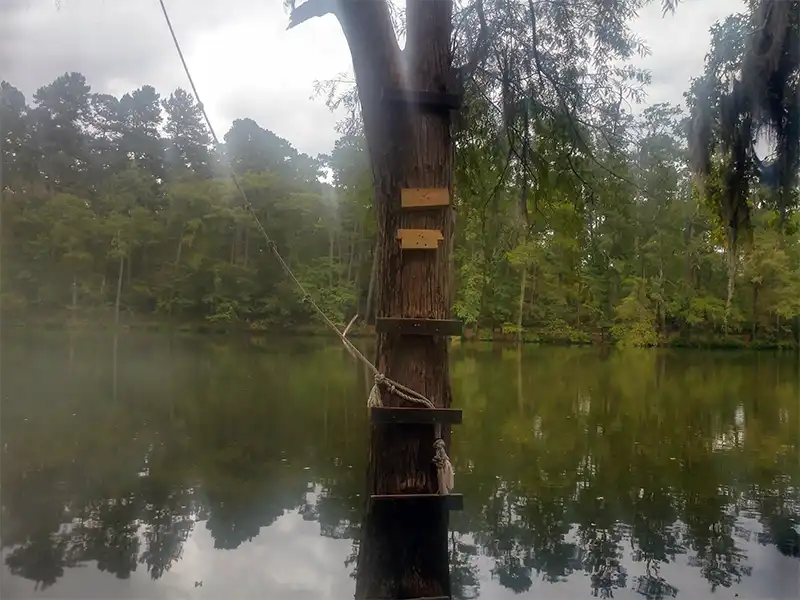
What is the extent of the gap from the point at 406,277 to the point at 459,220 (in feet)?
4.19

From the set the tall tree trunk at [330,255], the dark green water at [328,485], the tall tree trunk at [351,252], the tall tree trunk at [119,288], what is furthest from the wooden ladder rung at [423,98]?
the tall tree trunk at [119,288]

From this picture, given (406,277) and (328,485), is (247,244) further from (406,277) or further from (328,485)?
(406,277)

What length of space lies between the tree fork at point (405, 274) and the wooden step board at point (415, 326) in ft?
0.10

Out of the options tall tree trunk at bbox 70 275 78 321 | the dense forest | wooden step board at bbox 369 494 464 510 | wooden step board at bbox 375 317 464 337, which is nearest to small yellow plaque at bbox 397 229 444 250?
wooden step board at bbox 375 317 464 337

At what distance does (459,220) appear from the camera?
9.20 ft

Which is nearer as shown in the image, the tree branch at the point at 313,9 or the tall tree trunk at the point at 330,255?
the tree branch at the point at 313,9

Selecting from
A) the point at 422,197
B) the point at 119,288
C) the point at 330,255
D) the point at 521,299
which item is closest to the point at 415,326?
the point at 422,197

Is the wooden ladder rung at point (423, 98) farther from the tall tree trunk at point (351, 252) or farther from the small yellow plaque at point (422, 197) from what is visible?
the tall tree trunk at point (351, 252)

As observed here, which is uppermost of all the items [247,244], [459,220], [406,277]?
[247,244]

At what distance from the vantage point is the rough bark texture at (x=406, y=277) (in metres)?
1.52

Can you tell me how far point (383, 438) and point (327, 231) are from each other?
7.19 metres

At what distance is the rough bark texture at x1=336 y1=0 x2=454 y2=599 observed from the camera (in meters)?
1.52

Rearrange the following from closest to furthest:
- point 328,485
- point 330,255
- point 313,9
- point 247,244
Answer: point 313,9
point 328,485
point 330,255
point 247,244

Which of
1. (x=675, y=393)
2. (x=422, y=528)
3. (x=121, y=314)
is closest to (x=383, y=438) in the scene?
(x=422, y=528)
